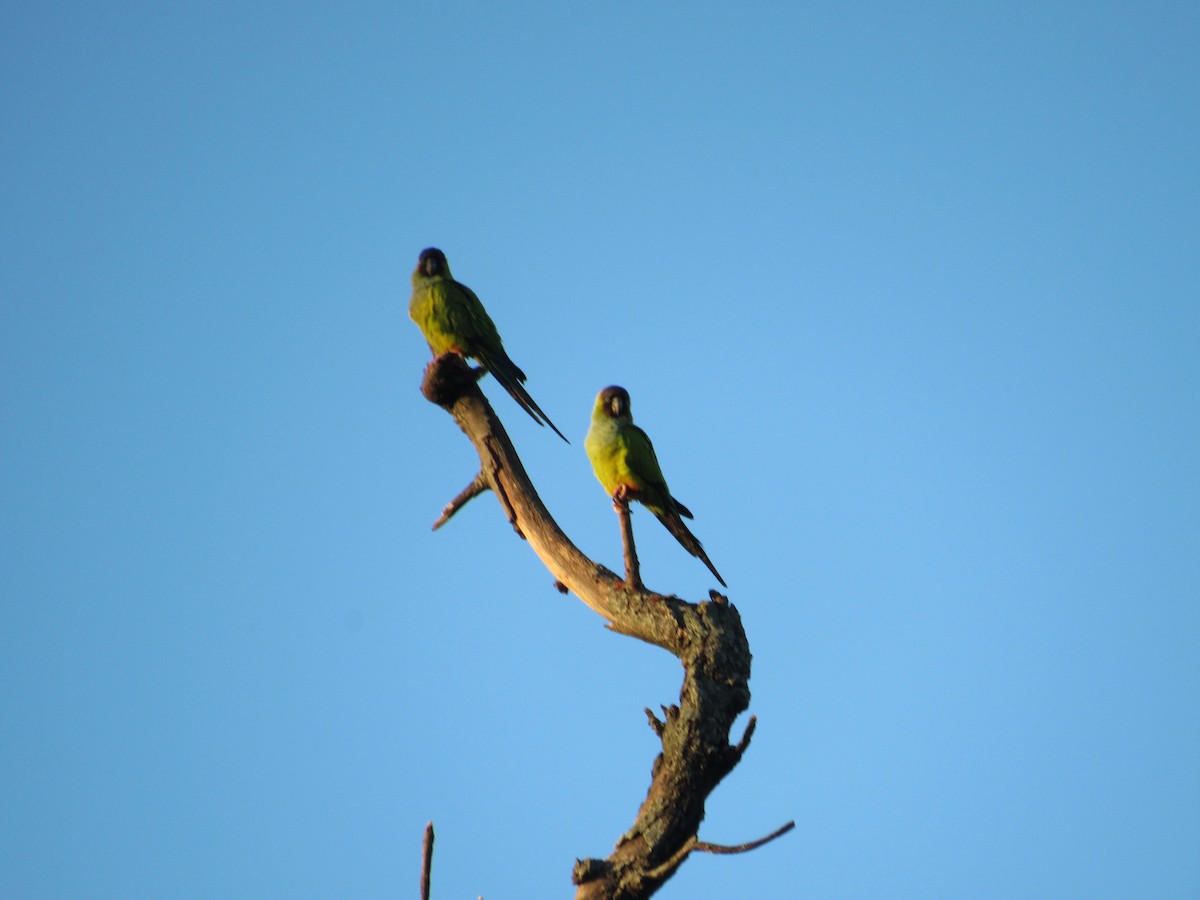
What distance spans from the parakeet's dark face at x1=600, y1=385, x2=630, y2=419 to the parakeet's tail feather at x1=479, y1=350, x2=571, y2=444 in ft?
1.47

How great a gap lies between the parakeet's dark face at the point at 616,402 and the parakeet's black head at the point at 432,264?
163 cm

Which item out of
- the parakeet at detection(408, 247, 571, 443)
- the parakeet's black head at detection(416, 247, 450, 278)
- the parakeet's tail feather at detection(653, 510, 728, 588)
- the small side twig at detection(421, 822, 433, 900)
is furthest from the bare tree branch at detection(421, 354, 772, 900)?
the parakeet's black head at detection(416, 247, 450, 278)

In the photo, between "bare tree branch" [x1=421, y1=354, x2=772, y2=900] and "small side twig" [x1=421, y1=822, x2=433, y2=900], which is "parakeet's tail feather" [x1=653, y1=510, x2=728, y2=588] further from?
"small side twig" [x1=421, y1=822, x2=433, y2=900]

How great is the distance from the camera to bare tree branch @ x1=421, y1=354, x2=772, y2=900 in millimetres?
4086

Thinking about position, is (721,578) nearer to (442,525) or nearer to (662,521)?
(662,521)

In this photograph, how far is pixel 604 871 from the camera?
4.10 meters

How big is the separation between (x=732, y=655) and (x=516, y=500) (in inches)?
55.8

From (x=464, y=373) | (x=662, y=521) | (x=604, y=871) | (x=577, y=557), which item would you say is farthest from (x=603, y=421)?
(x=604, y=871)

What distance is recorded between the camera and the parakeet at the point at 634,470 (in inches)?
256

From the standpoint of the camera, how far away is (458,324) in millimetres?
7215

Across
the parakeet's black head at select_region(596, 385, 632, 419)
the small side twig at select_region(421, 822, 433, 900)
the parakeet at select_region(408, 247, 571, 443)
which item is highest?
the parakeet at select_region(408, 247, 571, 443)

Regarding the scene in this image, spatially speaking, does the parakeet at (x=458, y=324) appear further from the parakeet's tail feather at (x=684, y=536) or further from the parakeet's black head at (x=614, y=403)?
the parakeet's tail feather at (x=684, y=536)

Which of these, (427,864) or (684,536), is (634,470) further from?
(427,864)

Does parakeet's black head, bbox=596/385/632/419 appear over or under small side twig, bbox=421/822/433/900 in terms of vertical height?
over
